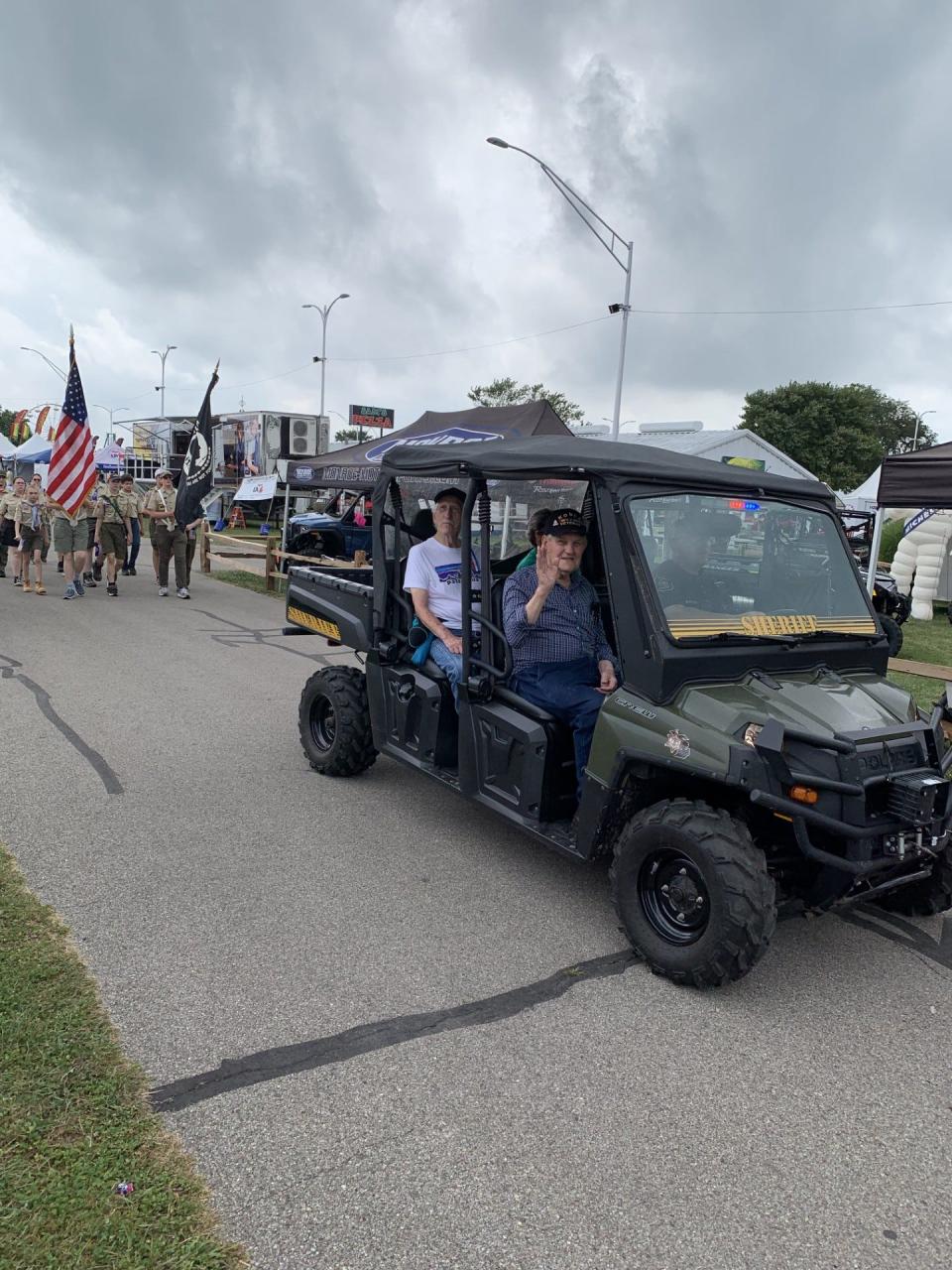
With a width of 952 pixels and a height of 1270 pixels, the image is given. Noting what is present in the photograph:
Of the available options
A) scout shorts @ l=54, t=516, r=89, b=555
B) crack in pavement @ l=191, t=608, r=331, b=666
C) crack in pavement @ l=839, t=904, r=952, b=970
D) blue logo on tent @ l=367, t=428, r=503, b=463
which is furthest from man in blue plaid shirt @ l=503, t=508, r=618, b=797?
scout shorts @ l=54, t=516, r=89, b=555

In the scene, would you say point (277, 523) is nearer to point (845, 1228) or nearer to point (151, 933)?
point (151, 933)

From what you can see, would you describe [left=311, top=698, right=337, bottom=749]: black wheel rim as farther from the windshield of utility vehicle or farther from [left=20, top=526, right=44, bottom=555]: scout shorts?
[left=20, top=526, right=44, bottom=555]: scout shorts

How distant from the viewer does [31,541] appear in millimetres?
12969

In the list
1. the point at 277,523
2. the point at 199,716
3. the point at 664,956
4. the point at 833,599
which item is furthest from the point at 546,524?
the point at 277,523

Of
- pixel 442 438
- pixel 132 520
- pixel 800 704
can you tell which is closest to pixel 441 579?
pixel 800 704

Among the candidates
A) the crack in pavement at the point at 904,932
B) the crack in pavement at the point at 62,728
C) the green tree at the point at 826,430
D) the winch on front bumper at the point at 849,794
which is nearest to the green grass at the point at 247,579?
the crack in pavement at the point at 62,728

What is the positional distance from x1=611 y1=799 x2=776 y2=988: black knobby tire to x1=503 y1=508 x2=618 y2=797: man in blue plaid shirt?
611 millimetres

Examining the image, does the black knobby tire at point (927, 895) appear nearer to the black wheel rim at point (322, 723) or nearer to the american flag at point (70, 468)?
the black wheel rim at point (322, 723)

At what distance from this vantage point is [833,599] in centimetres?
414

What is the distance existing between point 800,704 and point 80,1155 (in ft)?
9.22

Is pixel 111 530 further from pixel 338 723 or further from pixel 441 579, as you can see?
pixel 441 579

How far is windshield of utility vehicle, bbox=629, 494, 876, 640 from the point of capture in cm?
373

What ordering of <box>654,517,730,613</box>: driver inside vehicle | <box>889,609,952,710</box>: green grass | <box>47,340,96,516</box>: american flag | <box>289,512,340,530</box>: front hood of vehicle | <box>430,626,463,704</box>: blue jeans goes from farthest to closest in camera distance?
<box>289,512,340,530</box>: front hood of vehicle, <box>47,340,96,516</box>: american flag, <box>889,609,952,710</box>: green grass, <box>430,626,463,704</box>: blue jeans, <box>654,517,730,613</box>: driver inside vehicle

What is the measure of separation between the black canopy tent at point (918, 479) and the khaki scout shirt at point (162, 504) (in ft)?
31.8
